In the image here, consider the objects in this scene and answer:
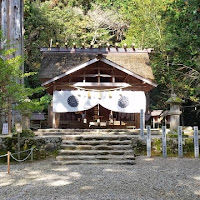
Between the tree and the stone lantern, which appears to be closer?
the tree

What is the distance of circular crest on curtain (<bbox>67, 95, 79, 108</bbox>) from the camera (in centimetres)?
1220

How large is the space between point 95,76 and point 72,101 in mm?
1602

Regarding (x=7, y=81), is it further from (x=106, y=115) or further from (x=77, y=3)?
(x=77, y=3)

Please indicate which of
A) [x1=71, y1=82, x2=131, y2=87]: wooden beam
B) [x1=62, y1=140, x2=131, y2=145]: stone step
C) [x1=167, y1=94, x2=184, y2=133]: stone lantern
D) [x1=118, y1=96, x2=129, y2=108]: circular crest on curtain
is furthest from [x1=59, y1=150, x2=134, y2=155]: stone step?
[x1=71, y1=82, x2=131, y2=87]: wooden beam

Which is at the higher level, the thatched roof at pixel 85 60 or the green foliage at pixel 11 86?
the thatched roof at pixel 85 60

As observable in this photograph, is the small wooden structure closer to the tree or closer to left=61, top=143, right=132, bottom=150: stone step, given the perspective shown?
the tree

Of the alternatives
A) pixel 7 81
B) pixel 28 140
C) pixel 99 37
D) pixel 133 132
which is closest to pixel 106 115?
pixel 133 132

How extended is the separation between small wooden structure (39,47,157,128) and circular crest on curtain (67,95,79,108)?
0.55 metres

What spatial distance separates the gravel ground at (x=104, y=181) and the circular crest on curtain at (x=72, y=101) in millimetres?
4962

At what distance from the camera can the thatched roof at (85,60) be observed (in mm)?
13438

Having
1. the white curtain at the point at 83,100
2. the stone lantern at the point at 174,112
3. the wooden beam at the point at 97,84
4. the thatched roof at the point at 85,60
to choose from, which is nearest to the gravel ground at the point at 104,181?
the stone lantern at the point at 174,112

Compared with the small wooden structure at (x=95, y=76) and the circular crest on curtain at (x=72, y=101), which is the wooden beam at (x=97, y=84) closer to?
the small wooden structure at (x=95, y=76)

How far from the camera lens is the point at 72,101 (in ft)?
40.0

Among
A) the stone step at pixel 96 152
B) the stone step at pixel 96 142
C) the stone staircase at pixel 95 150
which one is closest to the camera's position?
the stone staircase at pixel 95 150
